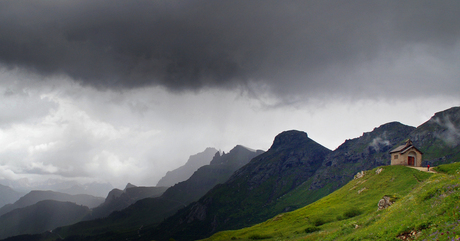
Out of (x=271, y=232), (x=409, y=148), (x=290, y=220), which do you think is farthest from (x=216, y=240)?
(x=409, y=148)

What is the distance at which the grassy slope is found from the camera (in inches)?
1104

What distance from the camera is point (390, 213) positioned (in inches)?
1582

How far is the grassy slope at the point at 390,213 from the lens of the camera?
28047 millimetres

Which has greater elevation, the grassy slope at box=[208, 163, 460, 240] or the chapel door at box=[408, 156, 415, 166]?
the chapel door at box=[408, 156, 415, 166]

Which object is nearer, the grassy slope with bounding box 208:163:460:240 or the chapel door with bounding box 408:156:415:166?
the grassy slope with bounding box 208:163:460:240

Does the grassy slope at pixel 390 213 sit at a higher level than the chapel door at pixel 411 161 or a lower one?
lower

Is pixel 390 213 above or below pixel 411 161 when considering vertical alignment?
below

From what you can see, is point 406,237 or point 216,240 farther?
point 216,240

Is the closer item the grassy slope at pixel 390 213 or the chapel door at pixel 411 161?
the grassy slope at pixel 390 213

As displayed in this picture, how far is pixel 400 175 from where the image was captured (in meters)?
80.9

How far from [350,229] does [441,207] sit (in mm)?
17195

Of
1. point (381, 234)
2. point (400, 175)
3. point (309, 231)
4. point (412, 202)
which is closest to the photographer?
point (381, 234)

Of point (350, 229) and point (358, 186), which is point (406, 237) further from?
point (358, 186)

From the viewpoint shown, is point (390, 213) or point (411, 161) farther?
point (411, 161)
